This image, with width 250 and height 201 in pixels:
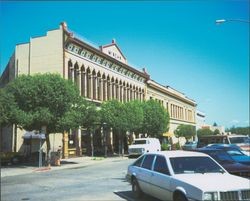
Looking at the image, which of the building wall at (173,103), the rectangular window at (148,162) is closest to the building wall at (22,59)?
the building wall at (173,103)

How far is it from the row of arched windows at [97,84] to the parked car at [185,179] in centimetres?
2910

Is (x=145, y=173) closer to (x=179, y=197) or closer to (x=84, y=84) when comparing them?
(x=179, y=197)

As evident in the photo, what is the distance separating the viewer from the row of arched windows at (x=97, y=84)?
4388 cm

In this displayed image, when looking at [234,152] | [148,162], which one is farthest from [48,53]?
[148,162]

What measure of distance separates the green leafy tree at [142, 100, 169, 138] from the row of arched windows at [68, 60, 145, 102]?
472 cm

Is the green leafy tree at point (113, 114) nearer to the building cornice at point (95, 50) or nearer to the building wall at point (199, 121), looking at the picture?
the building cornice at point (95, 50)

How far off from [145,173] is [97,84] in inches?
1459

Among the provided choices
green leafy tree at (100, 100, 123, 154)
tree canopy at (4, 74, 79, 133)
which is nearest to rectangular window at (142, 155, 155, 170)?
tree canopy at (4, 74, 79, 133)

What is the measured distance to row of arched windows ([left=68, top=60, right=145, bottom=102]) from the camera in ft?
144

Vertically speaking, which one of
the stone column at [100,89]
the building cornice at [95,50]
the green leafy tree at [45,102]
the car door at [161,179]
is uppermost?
the building cornice at [95,50]

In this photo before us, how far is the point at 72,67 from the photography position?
43.0 m

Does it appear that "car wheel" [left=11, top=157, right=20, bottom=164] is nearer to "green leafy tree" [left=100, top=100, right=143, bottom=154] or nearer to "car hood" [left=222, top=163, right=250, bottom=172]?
"green leafy tree" [left=100, top=100, right=143, bottom=154]

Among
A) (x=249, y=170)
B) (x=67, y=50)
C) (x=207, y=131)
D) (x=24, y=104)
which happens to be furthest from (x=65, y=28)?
(x=207, y=131)

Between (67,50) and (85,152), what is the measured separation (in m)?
11.5
